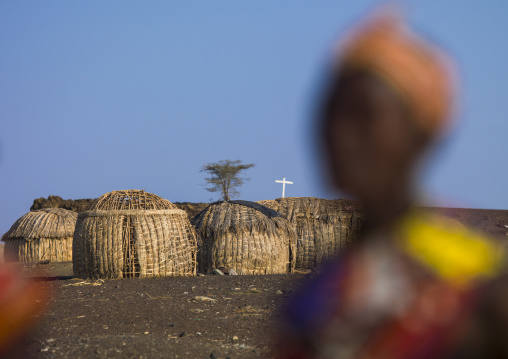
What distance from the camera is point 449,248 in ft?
2.88

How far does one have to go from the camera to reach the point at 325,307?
0.89 metres

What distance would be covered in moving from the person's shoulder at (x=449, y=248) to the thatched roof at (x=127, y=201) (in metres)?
11.7

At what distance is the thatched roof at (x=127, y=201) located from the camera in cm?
1234

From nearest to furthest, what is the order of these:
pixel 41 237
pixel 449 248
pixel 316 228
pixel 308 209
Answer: pixel 449 248 < pixel 316 228 < pixel 308 209 < pixel 41 237

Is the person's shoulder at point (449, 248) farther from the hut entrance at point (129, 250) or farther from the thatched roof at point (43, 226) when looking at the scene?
the thatched roof at point (43, 226)

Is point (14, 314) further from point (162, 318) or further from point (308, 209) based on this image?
point (308, 209)

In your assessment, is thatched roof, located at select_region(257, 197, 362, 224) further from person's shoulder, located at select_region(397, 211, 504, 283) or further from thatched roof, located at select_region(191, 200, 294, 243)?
person's shoulder, located at select_region(397, 211, 504, 283)

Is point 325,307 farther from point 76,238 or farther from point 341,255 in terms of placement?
point 76,238

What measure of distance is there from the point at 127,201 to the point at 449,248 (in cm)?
1196

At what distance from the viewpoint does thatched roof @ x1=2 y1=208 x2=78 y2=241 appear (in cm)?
1966

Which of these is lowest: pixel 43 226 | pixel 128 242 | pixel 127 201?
pixel 43 226

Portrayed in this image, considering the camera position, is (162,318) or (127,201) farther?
(127,201)

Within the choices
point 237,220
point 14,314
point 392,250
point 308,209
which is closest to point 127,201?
point 237,220

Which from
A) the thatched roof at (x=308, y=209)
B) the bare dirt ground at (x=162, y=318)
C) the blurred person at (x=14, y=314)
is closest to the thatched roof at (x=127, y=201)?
the bare dirt ground at (x=162, y=318)
